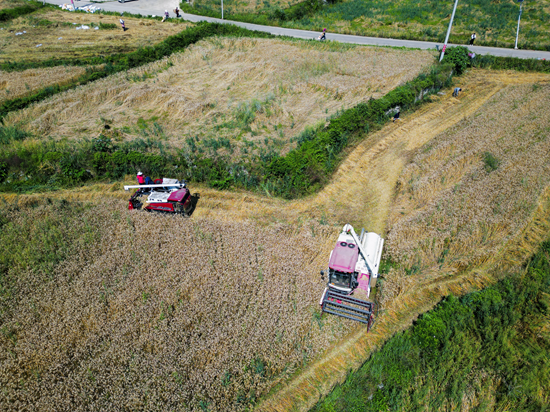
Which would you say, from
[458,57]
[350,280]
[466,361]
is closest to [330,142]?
[350,280]

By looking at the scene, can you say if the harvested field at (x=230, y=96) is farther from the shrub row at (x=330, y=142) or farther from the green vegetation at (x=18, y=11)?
the green vegetation at (x=18, y=11)

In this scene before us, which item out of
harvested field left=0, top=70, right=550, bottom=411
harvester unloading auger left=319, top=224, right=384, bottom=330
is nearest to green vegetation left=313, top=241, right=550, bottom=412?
harvested field left=0, top=70, right=550, bottom=411

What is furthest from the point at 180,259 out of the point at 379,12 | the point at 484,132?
the point at 379,12

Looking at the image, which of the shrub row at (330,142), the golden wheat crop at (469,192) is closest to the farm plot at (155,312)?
the shrub row at (330,142)

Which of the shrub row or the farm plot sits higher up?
the shrub row

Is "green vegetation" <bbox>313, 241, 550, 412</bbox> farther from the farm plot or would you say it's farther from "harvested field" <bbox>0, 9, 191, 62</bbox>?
"harvested field" <bbox>0, 9, 191, 62</bbox>

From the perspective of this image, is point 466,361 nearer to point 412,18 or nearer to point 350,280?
point 350,280
